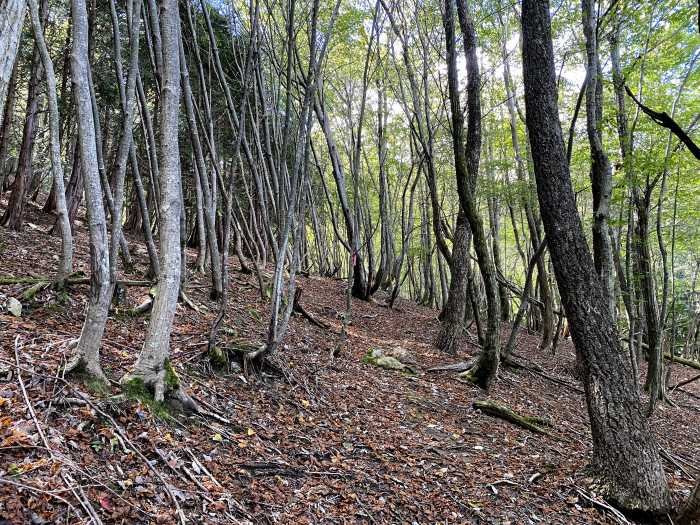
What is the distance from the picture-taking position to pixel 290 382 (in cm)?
509

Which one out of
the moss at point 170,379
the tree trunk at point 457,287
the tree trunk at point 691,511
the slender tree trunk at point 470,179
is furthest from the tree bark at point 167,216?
the tree trunk at point 457,287

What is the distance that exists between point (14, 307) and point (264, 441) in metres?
2.63

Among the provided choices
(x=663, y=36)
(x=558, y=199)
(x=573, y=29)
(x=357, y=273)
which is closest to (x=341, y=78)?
(x=357, y=273)

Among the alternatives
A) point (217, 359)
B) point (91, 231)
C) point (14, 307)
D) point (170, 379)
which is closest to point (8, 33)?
point (91, 231)

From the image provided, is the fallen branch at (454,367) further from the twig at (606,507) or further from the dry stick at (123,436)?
the dry stick at (123,436)

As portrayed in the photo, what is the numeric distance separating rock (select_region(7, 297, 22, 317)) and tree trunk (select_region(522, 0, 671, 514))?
17.2ft

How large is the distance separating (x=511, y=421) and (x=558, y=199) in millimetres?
3426

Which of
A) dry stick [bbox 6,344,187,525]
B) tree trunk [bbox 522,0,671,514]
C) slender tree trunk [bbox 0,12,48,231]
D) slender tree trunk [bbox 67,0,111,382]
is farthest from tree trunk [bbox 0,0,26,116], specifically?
slender tree trunk [bbox 0,12,48,231]

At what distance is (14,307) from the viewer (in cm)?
390

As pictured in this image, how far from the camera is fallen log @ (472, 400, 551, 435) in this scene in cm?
600

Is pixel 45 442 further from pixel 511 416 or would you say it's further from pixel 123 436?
pixel 511 416

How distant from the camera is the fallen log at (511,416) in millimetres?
5996

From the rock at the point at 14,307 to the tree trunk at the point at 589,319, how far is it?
17.2 ft

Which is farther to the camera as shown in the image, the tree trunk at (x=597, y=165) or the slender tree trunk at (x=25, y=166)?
the slender tree trunk at (x=25, y=166)
